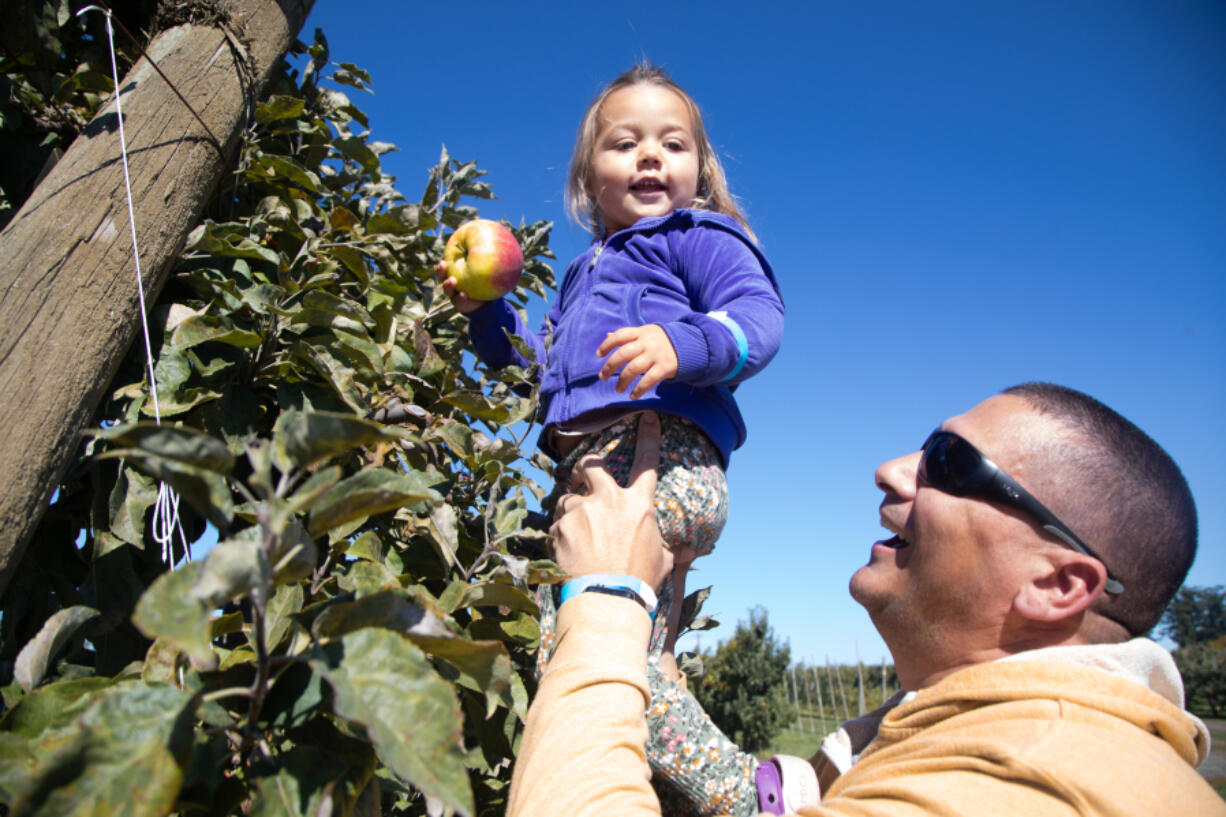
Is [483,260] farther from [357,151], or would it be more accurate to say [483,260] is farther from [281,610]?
[281,610]

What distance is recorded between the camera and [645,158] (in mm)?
2100

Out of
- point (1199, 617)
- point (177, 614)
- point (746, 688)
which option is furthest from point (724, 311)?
point (1199, 617)

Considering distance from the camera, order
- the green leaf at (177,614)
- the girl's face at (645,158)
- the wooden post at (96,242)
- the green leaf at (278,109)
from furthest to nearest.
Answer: the girl's face at (645,158) → the green leaf at (278,109) → the wooden post at (96,242) → the green leaf at (177,614)

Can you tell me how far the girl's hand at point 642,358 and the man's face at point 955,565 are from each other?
57cm

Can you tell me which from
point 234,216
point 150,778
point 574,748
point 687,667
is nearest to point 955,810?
point 574,748

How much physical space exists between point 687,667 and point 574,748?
44.3 inches

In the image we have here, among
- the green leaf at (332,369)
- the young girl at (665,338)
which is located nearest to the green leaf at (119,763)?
the green leaf at (332,369)

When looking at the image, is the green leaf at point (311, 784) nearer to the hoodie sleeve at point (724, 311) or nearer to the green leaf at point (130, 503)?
the green leaf at point (130, 503)

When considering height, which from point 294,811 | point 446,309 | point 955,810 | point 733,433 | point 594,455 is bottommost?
point 294,811

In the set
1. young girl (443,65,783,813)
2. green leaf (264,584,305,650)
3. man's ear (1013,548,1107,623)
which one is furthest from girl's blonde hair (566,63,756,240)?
green leaf (264,584,305,650)

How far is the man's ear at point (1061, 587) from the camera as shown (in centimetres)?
126

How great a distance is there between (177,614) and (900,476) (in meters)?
1.36

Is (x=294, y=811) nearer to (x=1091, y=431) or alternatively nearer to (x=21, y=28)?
(x=1091, y=431)

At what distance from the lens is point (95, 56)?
1.69 m
